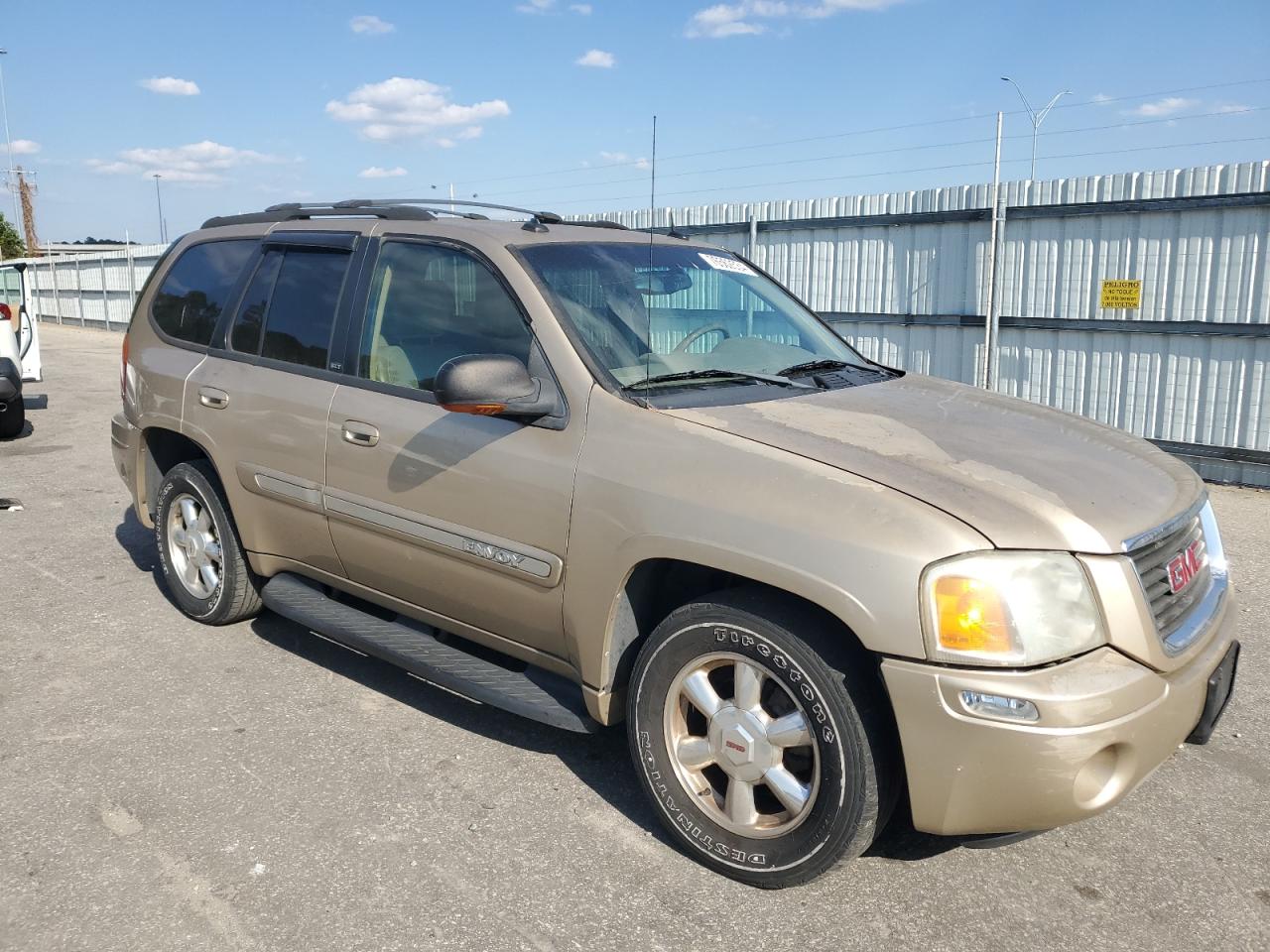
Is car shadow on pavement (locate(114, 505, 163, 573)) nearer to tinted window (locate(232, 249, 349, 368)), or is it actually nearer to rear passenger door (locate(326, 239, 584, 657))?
tinted window (locate(232, 249, 349, 368))

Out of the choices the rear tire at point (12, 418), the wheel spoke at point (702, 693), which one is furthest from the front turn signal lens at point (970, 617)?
the rear tire at point (12, 418)

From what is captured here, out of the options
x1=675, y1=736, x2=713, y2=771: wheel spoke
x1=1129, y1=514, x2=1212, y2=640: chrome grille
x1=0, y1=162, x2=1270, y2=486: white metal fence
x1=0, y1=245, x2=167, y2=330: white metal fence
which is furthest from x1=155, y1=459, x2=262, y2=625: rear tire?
x1=0, y1=245, x2=167, y2=330: white metal fence

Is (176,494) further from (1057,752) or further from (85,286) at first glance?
(85,286)

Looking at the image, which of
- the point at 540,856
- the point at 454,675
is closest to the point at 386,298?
the point at 454,675

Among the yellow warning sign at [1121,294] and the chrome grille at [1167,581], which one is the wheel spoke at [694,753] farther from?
the yellow warning sign at [1121,294]

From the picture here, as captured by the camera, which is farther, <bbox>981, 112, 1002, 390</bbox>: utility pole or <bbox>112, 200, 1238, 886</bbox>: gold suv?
<bbox>981, 112, 1002, 390</bbox>: utility pole

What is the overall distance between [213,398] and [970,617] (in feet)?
11.3

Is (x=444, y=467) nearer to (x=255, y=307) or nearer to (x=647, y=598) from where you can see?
(x=647, y=598)

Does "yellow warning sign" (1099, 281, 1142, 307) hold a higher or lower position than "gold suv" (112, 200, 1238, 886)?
higher

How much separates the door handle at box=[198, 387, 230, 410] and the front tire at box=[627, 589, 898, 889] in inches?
96.1

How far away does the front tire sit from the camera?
2680 millimetres

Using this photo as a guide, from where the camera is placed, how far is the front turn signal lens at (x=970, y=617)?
248 cm

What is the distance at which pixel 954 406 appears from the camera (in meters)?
3.61

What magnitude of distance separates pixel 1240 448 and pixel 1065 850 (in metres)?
6.82
